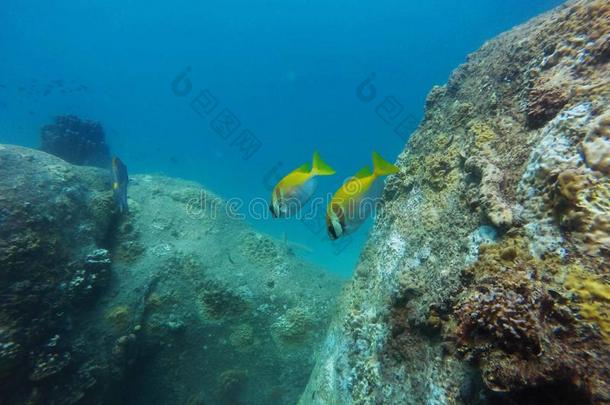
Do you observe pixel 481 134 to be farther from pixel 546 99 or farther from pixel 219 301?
pixel 219 301

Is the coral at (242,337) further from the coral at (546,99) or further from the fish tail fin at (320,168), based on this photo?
the coral at (546,99)

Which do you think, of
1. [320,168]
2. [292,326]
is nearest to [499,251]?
[320,168]

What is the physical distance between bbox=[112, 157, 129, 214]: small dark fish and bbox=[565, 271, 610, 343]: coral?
20.9ft

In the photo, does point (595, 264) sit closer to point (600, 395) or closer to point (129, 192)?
point (600, 395)

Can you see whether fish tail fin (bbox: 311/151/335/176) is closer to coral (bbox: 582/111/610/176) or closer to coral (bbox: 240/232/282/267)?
coral (bbox: 582/111/610/176)

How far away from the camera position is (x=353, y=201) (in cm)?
300

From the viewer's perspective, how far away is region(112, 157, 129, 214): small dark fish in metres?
5.79

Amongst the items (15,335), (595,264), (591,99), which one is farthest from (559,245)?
(15,335)

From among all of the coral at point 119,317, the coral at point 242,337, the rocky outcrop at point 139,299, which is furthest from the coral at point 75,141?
the coral at point 242,337

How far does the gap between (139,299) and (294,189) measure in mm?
4374

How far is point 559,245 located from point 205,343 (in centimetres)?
647

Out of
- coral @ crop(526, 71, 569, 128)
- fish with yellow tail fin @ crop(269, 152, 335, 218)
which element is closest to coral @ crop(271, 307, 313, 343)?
fish with yellow tail fin @ crop(269, 152, 335, 218)

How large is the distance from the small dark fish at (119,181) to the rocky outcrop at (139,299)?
371 millimetres

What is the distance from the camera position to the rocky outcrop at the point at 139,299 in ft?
16.1
